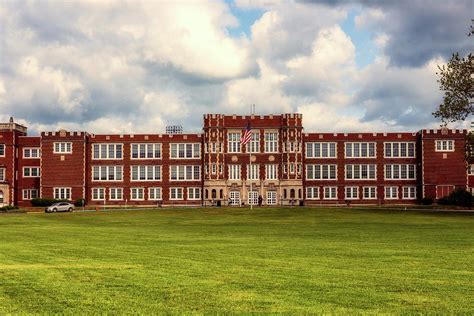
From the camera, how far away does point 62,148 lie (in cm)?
9238

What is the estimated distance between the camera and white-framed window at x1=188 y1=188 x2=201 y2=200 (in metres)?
93.8

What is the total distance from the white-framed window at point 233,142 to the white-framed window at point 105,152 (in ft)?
54.6

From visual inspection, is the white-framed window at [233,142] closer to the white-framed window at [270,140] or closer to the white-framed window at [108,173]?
the white-framed window at [270,140]

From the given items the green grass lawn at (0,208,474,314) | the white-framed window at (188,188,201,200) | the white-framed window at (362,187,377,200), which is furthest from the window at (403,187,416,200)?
the green grass lawn at (0,208,474,314)

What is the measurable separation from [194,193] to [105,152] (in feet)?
48.6

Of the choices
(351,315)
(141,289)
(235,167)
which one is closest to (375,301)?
(351,315)

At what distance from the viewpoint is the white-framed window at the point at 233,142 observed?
91.3m

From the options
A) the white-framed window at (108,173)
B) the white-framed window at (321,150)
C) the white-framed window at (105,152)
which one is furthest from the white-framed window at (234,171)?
the white-framed window at (105,152)

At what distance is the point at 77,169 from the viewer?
303ft

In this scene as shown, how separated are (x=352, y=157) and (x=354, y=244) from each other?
2782 inches

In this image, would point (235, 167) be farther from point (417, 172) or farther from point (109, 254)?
point (109, 254)

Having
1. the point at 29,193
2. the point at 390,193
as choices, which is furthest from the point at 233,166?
the point at 29,193

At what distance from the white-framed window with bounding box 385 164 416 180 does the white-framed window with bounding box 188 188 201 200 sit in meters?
28.3

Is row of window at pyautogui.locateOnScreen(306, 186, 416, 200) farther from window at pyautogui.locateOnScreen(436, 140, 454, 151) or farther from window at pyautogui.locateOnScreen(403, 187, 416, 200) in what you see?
window at pyautogui.locateOnScreen(436, 140, 454, 151)
